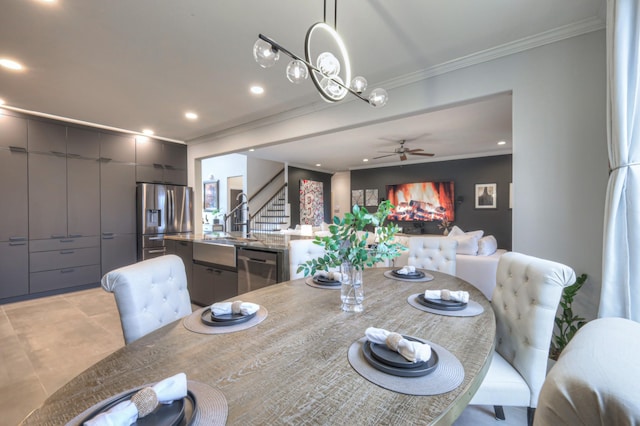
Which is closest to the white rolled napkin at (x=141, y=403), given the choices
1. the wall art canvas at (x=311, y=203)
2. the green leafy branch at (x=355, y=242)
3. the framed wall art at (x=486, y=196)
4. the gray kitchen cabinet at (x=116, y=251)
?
the green leafy branch at (x=355, y=242)

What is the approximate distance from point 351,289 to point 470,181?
718 cm

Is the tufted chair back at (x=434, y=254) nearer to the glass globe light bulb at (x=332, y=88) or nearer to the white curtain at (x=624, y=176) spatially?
the white curtain at (x=624, y=176)

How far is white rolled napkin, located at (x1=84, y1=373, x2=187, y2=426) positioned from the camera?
0.54m

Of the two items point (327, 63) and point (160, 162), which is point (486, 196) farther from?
point (160, 162)

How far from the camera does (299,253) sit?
228cm

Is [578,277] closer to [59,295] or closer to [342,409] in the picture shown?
[342,409]

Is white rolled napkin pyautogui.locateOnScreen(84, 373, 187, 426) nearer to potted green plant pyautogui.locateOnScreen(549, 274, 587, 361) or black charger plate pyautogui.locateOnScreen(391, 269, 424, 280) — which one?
black charger plate pyautogui.locateOnScreen(391, 269, 424, 280)

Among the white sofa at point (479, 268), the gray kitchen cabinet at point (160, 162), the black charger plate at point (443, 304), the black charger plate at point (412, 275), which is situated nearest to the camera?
the black charger plate at point (443, 304)

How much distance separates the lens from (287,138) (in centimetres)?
408

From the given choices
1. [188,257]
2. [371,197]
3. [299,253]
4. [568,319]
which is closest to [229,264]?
[188,257]

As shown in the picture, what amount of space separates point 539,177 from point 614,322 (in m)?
2.13

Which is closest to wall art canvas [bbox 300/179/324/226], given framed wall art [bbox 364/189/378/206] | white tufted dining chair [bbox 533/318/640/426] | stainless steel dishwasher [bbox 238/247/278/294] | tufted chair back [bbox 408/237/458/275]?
framed wall art [bbox 364/189/378/206]

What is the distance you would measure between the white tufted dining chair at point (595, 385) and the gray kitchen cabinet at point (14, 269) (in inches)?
223

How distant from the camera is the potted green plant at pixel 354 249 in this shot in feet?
4.09
